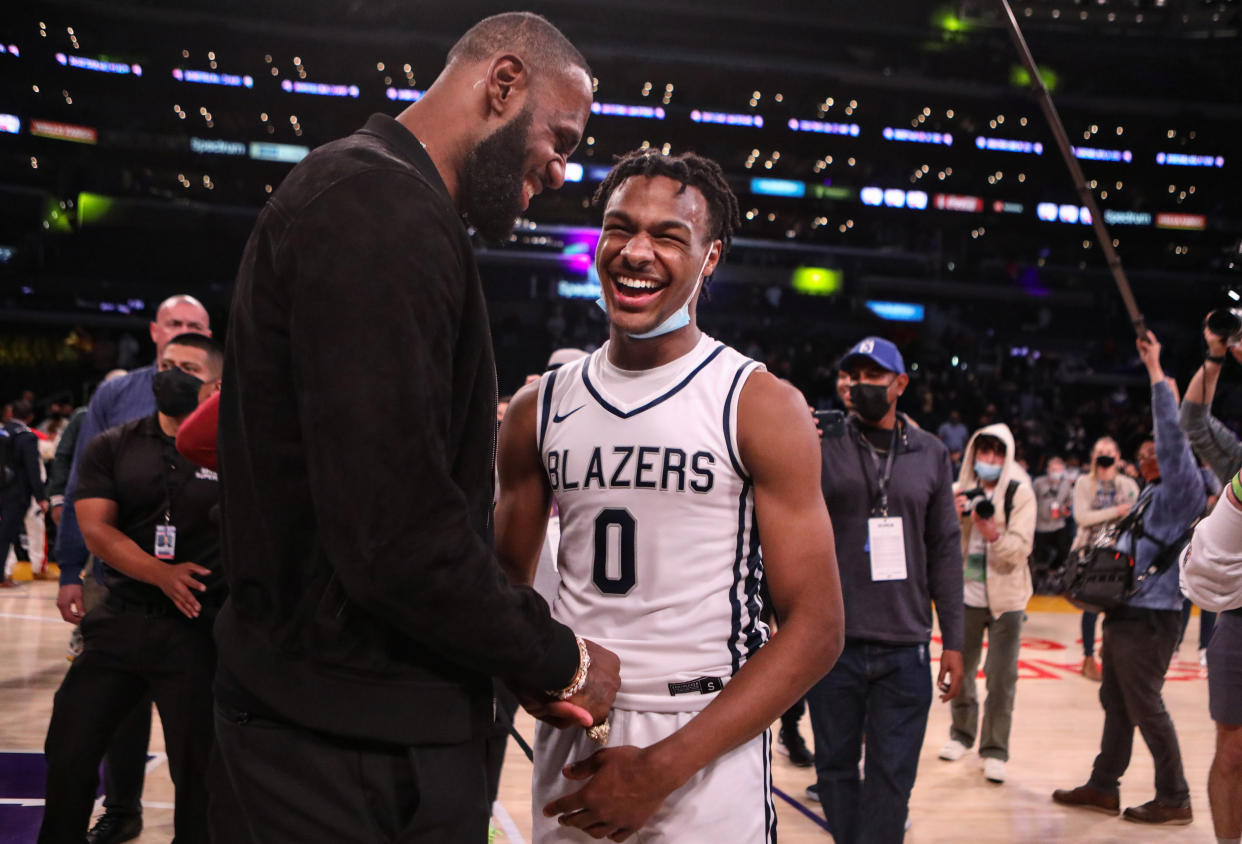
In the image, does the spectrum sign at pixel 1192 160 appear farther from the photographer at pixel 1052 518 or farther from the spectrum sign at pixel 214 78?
the spectrum sign at pixel 214 78

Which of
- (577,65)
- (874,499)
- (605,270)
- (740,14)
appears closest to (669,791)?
(605,270)

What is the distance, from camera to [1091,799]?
5.59m

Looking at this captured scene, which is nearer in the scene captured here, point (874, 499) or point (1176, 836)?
point (874, 499)

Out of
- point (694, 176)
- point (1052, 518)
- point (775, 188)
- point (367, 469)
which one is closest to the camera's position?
point (367, 469)

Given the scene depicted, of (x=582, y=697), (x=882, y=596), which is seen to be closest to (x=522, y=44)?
(x=582, y=697)

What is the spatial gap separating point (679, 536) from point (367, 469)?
83cm

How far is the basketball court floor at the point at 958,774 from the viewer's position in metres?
4.95

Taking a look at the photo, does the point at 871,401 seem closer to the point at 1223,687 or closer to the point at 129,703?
the point at 1223,687

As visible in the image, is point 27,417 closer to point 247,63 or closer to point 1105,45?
point 247,63

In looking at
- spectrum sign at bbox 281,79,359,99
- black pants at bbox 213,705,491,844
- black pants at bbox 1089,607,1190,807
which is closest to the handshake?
black pants at bbox 213,705,491,844

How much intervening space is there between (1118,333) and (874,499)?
1236 inches

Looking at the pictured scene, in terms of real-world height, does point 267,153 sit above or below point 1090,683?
above

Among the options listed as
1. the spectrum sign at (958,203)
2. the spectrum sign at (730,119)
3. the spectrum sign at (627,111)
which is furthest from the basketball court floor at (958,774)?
the spectrum sign at (730,119)

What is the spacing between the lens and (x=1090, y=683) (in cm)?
885
